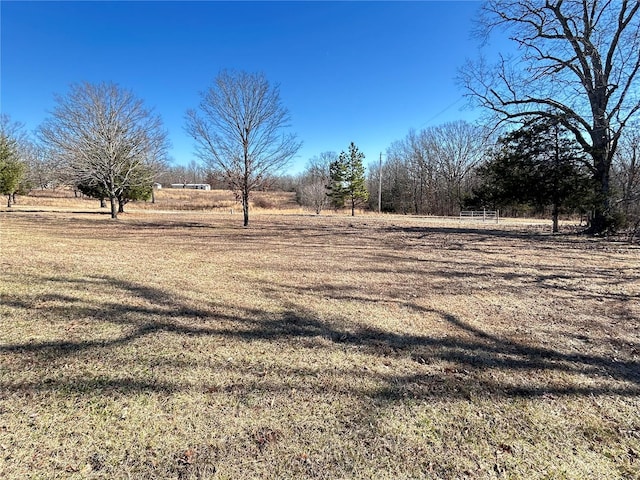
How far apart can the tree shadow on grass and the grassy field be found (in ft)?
0.06

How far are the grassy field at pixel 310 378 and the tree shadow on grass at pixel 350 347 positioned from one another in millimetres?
19

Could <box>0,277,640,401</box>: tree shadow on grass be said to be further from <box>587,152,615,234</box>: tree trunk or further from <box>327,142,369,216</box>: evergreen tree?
<box>327,142,369,216</box>: evergreen tree

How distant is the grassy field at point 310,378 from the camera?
1.73 meters

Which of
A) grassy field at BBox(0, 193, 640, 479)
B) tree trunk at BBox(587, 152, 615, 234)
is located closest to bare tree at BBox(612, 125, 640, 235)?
tree trunk at BBox(587, 152, 615, 234)

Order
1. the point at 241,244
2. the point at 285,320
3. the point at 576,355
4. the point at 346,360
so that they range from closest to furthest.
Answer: the point at 346,360 → the point at 576,355 → the point at 285,320 → the point at 241,244

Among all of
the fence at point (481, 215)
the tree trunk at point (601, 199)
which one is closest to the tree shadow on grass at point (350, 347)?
the tree trunk at point (601, 199)

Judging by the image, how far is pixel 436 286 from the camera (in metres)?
5.18

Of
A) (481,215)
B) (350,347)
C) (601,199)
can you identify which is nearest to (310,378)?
(350,347)

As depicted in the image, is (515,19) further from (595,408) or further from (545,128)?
(595,408)

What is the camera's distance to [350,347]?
118 inches

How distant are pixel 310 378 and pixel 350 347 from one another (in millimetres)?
650

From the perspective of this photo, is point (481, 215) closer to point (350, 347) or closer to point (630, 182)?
point (630, 182)

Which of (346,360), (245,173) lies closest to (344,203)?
(245,173)

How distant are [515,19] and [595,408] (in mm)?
16775
